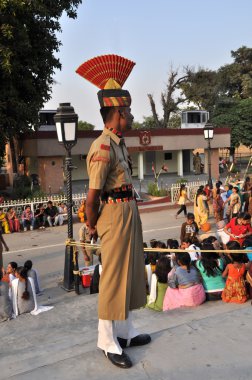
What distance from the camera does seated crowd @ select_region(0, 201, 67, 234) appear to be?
1493 cm

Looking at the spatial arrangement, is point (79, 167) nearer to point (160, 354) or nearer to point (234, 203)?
point (234, 203)

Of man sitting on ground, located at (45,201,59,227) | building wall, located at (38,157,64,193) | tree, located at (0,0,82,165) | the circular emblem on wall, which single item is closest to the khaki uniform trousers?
man sitting on ground, located at (45,201,59,227)

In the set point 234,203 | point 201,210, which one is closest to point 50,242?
point 201,210

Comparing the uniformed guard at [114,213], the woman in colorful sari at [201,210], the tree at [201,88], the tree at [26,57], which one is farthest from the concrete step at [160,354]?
the tree at [201,88]

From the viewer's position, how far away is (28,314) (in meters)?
6.59

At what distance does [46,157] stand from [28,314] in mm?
18603

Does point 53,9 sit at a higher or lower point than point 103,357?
higher

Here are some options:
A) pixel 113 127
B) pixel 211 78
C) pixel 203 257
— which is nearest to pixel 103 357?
pixel 113 127

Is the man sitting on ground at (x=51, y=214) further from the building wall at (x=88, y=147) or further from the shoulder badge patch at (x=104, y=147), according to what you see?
the shoulder badge patch at (x=104, y=147)

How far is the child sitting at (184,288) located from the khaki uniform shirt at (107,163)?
2.66m

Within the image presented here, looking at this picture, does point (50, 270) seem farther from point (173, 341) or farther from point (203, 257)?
point (173, 341)

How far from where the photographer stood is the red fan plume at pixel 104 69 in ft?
11.5

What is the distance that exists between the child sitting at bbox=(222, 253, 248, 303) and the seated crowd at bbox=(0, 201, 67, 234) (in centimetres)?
1045

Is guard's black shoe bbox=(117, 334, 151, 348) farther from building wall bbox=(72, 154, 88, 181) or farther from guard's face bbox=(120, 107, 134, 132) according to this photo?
building wall bbox=(72, 154, 88, 181)
